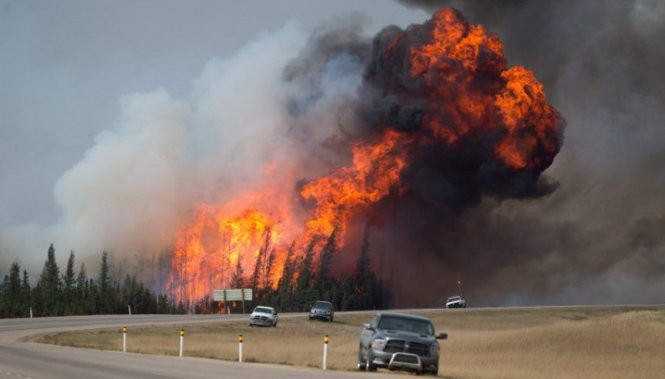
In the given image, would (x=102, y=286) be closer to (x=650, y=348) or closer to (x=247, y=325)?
(x=247, y=325)

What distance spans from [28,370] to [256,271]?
11822 cm

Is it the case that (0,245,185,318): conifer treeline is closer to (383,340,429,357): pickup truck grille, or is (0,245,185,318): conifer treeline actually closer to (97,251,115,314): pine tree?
(97,251,115,314): pine tree

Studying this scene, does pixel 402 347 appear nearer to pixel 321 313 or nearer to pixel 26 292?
pixel 321 313

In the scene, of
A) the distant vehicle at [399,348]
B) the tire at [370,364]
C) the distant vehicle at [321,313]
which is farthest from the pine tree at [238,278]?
the tire at [370,364]

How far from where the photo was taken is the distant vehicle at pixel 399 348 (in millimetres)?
32250

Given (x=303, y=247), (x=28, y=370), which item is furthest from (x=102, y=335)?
(x=303, y=247)

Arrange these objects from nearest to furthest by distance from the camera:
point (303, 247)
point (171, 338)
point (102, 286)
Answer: point (171, 338) < point (303, 247) < point (102, 286)

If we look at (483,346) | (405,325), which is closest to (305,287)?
(483,346)

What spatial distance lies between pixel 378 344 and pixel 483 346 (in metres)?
23.6

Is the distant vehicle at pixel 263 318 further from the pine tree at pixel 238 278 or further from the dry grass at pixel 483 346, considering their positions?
the pine tree at pixel 238 278

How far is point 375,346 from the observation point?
32.7 m

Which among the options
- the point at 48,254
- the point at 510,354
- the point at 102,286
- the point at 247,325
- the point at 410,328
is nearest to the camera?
the point at 410,328

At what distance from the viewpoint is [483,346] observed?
54781 mm

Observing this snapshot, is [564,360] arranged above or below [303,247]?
below
